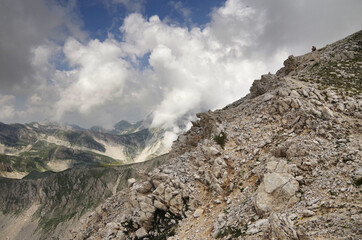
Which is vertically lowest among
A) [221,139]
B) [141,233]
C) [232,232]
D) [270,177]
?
[232,232]

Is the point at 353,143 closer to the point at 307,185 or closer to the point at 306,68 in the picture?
the point at 307,185

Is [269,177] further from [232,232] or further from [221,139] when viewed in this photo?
[221,139]

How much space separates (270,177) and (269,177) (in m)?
0.11

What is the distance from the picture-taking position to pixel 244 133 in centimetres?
3300

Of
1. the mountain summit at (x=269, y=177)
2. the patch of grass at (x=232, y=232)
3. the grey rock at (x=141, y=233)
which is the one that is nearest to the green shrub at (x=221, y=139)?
the mountain summit at (x=269, y=177)

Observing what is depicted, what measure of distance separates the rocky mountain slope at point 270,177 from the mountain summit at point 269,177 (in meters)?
0.08

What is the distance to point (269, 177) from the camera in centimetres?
2097

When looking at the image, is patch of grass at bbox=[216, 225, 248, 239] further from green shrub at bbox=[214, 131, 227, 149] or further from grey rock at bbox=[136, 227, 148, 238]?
green shrub at bbox=[214, 131, 227, 149]

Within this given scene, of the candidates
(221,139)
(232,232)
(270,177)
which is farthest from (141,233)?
(270,177)

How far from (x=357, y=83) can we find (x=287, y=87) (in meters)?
11.3

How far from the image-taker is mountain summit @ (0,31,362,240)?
1584 cm

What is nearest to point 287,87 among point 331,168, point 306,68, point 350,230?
point 306,68

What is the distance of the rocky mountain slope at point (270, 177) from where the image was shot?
51.9ft

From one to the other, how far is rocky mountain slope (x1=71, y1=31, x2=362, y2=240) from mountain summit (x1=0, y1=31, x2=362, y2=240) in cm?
8
